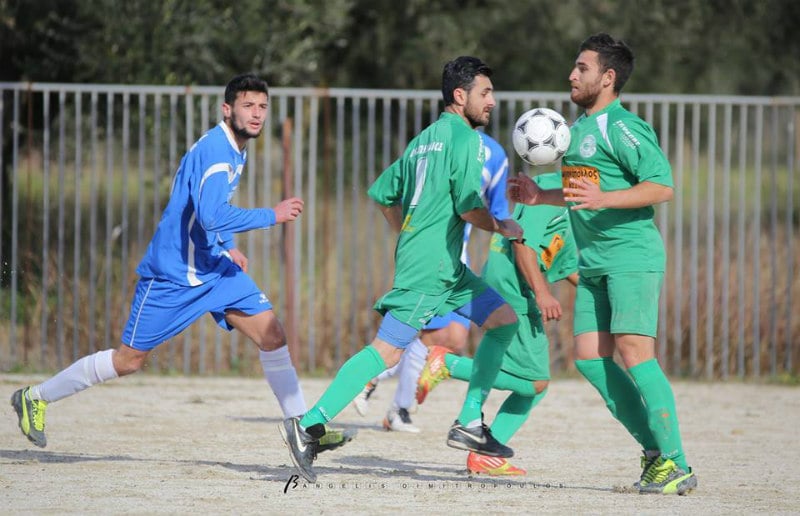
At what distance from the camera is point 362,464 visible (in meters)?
7.12

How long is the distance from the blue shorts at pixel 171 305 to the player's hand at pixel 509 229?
1.42 meters

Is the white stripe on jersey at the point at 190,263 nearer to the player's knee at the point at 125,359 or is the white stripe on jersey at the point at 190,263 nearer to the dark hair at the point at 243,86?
the player's knee at the point at 125,359

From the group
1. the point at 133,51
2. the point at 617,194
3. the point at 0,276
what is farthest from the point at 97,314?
the point at 617,194

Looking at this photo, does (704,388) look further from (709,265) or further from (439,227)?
(439,227)

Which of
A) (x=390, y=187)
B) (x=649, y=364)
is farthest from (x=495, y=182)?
(x=649, y=364)

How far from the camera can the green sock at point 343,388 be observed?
6.06 m

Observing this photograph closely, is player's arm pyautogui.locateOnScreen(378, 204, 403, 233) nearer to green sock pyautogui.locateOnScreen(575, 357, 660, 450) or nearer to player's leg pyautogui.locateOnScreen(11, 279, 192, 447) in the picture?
player's leg pyautogui.locateOnScreen(11, 279, 192, 447)

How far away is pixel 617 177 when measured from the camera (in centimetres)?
613

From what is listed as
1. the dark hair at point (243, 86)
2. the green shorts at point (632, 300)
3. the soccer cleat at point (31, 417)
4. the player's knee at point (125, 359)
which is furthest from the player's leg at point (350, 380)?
the soccer cleat at point (31, 417)

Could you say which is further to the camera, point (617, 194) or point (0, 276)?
point (0, 276)

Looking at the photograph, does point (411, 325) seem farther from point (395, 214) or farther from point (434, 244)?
point (395, 214)

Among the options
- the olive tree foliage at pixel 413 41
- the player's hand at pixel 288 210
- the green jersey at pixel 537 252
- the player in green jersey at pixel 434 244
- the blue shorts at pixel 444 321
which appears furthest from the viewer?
the olive tree foliage at pixel 413 41

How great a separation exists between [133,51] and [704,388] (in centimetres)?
649

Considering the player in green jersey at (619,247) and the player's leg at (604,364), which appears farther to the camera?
the player's leg at (604,364)
